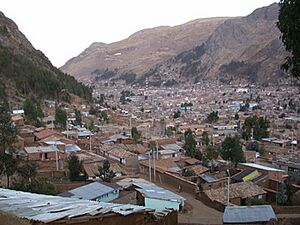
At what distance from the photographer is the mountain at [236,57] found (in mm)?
120562

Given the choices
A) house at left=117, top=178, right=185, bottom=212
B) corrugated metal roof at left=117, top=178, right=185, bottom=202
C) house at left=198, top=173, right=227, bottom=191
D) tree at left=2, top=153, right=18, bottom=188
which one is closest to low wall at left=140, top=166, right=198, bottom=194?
house at left=198, top=173, right=227, bottom=191

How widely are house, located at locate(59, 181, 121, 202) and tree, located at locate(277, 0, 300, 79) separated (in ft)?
37.6

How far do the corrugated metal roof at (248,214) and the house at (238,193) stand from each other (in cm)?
281

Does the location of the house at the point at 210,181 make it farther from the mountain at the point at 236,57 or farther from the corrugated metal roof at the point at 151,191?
the mountain at the point at 236,57

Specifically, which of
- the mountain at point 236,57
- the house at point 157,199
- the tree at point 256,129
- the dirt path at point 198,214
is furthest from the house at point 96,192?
the mountain at point 236,57

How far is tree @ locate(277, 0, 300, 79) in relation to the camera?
7.54 metres

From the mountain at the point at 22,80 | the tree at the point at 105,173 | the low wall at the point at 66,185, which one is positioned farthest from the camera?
the mountain at the point at 22,80

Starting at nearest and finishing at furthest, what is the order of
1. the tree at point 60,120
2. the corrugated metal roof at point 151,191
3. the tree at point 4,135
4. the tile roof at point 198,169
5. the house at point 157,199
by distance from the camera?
the tree at point 4,135 < the house at point 157,199 < the corrugated metal roof at point 151,191 < the tile roof at point 198,169 < the tree at point 60,120

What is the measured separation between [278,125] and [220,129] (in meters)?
8.88

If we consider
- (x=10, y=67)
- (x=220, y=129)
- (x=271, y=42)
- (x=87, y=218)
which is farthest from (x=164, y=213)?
(x=271, y=42)

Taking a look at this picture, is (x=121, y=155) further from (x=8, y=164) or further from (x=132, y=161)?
(x=8, y=164)

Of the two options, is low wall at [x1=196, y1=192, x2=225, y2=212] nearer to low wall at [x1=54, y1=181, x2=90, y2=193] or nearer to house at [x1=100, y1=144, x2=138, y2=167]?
low wall at [x1=54, y1=181, x2=90, y2=193]

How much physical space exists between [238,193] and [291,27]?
517 inches

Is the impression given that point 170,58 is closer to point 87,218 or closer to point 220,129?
point 220,129
